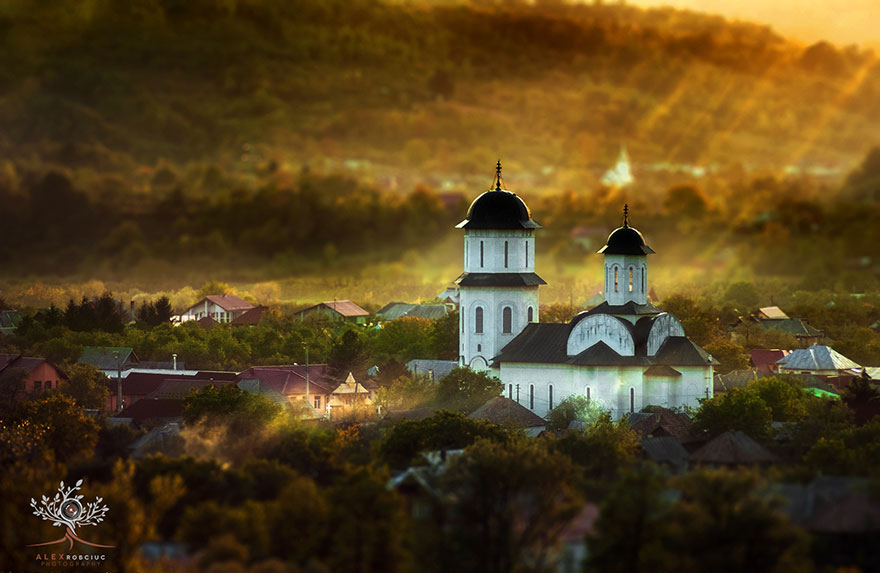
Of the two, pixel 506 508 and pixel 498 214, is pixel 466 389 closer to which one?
pixel 498 214

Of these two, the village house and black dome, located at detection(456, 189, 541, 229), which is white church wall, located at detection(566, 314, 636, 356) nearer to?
black dome, located at detection(456, 189, 541, 229)

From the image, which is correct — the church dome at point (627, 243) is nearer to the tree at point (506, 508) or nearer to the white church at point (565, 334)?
the white church at point (565, 334)

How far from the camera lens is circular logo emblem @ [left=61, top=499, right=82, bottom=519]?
55078 mm

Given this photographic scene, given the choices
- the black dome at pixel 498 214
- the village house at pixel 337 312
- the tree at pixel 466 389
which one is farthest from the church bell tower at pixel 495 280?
the village house at pixel 337 312

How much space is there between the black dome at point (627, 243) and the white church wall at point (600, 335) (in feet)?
14.5

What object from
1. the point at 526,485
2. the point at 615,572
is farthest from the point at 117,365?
the point at 615,572

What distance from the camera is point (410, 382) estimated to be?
93.9 meters

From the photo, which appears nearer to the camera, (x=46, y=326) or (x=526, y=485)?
(x=526, y=485)

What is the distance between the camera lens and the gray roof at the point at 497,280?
93812mm

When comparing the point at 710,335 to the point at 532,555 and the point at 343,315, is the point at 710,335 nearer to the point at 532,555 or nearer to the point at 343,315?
the point at 343,315

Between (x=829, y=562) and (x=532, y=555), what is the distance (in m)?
8.99

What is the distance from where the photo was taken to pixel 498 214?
311 feet

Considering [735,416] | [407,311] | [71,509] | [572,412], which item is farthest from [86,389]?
[407,311]

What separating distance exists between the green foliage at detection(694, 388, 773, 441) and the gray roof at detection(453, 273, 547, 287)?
1760cm
